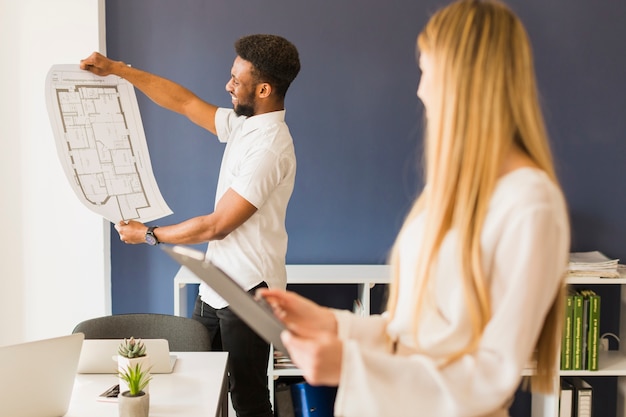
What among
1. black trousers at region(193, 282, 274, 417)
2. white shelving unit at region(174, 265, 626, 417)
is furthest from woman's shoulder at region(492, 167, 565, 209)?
white shelving unit at region(174, 265, 626, 417)

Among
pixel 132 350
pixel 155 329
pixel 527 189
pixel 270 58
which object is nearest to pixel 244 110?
pixel 270 58

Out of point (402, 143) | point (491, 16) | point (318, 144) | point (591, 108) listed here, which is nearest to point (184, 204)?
point (318, 144)

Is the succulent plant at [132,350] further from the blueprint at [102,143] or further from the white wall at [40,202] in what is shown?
the white wall at [40,202]

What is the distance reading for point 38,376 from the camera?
177 cm

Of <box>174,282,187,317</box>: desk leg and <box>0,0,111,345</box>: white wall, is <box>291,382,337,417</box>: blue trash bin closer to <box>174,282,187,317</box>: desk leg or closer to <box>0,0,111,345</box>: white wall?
<box>174,282,187,317</box>: desk leg

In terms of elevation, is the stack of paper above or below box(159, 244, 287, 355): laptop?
below

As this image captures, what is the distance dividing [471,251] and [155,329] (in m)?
1.75

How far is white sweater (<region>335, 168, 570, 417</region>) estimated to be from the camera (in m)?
1.12

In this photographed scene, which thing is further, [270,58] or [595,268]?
[595,268]

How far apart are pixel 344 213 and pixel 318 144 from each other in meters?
0.37

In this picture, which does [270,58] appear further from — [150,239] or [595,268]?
[595,268]

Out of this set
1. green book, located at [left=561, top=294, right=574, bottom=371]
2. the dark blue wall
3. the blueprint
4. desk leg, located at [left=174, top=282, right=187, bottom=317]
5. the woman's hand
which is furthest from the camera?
the dark blue wall

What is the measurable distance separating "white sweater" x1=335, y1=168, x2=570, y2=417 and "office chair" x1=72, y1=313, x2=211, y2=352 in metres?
1.55

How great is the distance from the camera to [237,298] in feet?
4.04
